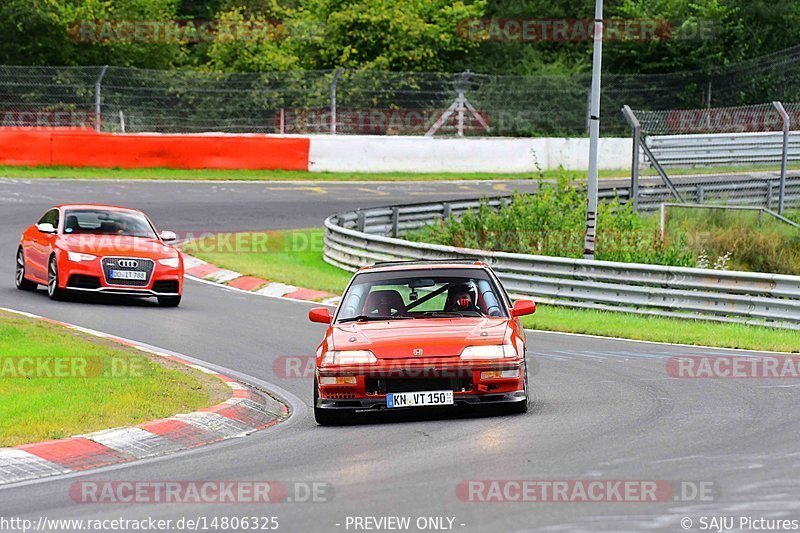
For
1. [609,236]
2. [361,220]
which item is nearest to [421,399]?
[609,236]

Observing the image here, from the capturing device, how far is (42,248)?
20.1 meters

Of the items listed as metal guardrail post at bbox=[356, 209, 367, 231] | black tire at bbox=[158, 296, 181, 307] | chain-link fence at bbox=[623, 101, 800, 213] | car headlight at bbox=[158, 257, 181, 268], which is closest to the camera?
car headlight at bbox=[158, 257, 181, 268]

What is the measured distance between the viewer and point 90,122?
3819 centimetres

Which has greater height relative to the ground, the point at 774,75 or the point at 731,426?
the point at 774,75

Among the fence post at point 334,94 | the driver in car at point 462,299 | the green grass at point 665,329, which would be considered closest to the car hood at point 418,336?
the driver in car at point 462,299

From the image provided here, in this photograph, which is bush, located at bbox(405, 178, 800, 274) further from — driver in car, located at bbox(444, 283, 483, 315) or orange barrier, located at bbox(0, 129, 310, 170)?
orange barrier, located at bbox(0, 129, 310, 170)

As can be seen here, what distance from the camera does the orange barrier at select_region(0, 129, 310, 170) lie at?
37.4 m

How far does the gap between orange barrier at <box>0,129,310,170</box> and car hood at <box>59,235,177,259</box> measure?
60.0 ft

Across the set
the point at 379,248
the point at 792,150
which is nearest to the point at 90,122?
the point at 379,248

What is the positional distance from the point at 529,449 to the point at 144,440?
2886mm

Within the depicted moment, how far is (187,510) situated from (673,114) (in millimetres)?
32411

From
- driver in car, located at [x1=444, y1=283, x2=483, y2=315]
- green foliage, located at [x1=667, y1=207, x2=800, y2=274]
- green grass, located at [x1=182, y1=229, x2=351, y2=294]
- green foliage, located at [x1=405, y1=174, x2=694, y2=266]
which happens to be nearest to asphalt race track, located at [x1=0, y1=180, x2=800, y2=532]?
driver in car, located at [x1=444, y1=283, x2=483, y2=315]

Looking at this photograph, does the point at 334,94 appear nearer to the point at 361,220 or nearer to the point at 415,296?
the point at 361,220

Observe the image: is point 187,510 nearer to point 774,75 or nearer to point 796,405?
point 796,405
